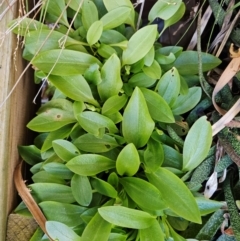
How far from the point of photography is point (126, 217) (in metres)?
0.63

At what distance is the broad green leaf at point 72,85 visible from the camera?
67 centimetres

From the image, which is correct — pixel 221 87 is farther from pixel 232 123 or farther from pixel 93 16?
pixel 93 16

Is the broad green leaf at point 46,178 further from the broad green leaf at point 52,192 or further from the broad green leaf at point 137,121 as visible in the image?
the broad green leaf at point 137,121

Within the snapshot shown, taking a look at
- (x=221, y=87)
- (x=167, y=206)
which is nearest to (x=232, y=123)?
(x=221, y=87)

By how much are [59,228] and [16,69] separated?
30 cm

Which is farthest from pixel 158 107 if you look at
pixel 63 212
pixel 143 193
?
pixel 63 212

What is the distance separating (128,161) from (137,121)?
0.07 metres

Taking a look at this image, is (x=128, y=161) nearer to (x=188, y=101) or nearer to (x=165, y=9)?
(x=188, y=101)

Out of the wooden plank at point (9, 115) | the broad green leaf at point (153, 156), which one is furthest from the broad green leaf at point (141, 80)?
the wooden plank at point (9, 115)

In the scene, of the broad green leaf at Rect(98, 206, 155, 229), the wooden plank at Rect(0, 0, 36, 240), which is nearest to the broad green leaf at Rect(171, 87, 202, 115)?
the broad green leaf at Rect(98, 206, 155, 229)

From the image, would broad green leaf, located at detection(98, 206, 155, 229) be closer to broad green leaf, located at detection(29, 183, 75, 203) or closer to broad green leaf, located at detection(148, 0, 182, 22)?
broad green leaf, located at detection(29, 183, 75, 203)

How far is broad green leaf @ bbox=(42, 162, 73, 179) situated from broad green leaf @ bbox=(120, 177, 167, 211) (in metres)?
0.11

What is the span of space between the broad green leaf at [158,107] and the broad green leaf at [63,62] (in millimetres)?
114

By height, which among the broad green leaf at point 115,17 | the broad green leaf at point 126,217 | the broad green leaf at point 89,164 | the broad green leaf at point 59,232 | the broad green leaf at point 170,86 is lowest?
the broad green leaf at point 59,232
